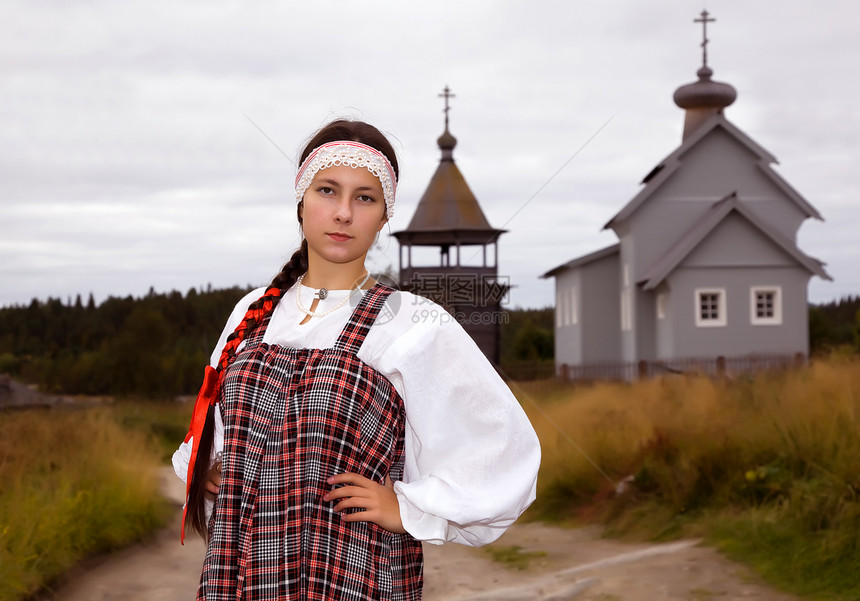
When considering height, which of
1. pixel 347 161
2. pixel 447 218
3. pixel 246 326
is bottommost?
pixel 246 326

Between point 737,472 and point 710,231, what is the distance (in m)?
14.7

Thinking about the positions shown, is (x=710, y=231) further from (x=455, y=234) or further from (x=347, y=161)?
(x=347, y=161)

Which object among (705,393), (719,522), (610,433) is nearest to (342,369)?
(719,522)

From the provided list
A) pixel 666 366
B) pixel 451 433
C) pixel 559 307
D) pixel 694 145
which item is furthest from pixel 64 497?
pixel 559 307

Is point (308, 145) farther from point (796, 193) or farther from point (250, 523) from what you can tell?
point (796, 193)

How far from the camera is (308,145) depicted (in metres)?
Result: 2.68

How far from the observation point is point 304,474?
232cm

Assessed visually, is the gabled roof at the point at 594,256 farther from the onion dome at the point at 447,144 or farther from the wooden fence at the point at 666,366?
the onion dome at the point at 447,144

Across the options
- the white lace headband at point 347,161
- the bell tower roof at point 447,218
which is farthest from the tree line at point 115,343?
the white lace headband at point 347,161

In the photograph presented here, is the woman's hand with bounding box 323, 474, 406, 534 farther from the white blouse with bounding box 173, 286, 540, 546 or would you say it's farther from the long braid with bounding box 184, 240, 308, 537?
the long braid with bounding box 184, 240, 308, 537

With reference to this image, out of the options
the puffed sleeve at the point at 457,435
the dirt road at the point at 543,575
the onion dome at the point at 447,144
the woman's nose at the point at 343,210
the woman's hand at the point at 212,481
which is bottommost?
the dirt road at the point at 543,575

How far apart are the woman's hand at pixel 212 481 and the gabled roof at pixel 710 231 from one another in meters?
18.7

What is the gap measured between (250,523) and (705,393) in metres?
7.97

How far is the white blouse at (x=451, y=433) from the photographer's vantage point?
229 cm
